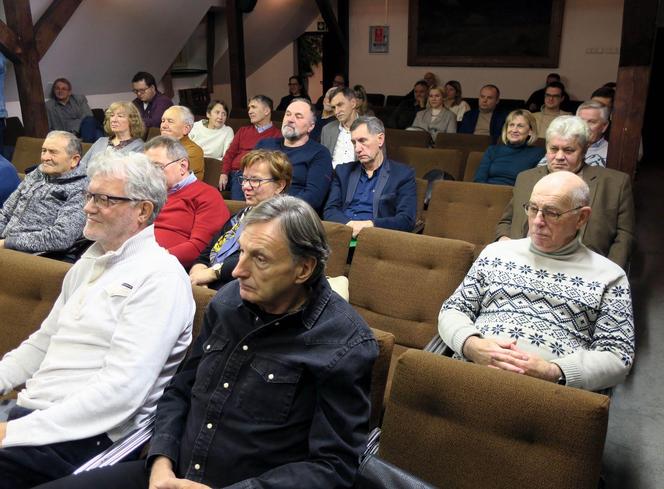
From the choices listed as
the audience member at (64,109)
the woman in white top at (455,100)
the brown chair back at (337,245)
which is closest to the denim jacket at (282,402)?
the brown chair back at (337,245)

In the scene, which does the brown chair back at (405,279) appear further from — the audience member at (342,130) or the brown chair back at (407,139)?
the brown chair back at (407,139)

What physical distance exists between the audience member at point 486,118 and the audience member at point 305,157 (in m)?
3.11

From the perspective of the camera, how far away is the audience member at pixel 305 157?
3.57m

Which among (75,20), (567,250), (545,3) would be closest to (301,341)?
(567,250)

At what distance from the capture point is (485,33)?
8945 millimetres

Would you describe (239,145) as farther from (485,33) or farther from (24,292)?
(485,33)

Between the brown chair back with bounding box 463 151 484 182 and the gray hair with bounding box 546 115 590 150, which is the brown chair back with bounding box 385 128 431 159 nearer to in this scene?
the brown chair back with bounding box 463 151 484 182

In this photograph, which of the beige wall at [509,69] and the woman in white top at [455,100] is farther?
the beige wall at [509,69]

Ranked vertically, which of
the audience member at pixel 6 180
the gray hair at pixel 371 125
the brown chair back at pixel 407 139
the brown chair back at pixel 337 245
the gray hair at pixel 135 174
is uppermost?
the gray hair at pixel 371 125

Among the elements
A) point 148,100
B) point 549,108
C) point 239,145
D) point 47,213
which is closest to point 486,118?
point 549,108

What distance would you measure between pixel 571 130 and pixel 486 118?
156 inches

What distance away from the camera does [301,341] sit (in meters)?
1.38

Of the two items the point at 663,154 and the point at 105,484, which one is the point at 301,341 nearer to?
the point at 105,484

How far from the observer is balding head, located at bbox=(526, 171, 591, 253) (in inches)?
76.4
